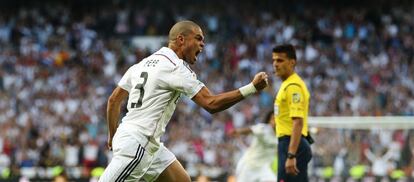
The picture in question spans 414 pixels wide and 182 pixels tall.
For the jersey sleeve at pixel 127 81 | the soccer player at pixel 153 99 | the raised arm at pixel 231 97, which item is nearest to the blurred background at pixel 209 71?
the jersey sleeve at pixel 127 81

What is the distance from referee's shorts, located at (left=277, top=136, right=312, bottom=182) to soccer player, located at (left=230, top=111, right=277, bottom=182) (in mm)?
3235

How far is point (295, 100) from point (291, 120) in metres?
0.23

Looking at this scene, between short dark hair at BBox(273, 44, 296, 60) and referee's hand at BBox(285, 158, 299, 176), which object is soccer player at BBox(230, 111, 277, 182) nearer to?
short dark hair at BBox(273, 44, 296, 60)

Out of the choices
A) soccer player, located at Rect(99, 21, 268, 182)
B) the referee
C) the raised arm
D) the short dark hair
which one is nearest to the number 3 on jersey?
soccer player, located at Rect(99, 21, 268, 182)

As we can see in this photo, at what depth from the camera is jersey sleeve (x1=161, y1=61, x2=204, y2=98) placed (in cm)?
816

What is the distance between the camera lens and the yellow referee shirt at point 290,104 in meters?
9.83

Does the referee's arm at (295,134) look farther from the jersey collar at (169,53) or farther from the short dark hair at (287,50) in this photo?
the jersey collar at (169,53)

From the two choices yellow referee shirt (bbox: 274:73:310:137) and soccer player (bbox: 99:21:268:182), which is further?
yellow referee shirt (bbox: 274:73:310:137)

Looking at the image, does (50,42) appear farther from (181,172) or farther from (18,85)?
(181,172)

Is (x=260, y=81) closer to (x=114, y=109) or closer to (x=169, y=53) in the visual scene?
(x=169, y=53)

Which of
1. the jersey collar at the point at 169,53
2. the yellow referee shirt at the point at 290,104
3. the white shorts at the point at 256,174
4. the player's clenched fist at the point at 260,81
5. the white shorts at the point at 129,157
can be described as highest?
the jersey collar at the point at 169,53

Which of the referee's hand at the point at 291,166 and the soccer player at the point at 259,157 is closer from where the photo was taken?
the referee's hand at the point at 291,166

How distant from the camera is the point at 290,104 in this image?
9.88m

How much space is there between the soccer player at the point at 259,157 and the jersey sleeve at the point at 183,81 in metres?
5.14
